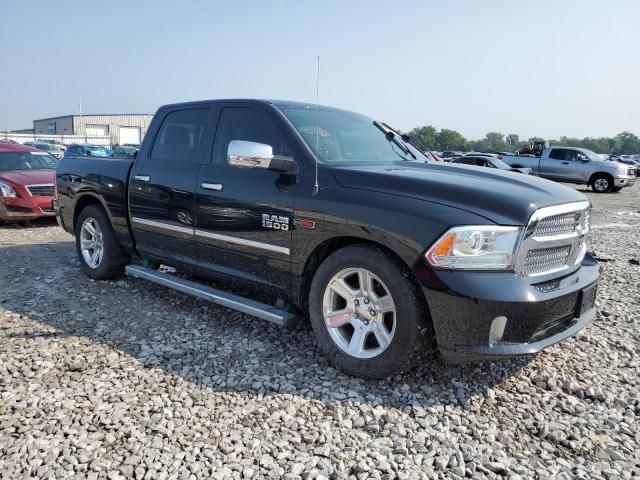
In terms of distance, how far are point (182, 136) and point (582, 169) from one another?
826 inches

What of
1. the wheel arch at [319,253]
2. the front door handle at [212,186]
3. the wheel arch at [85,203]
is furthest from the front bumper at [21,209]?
the wheel arch at [319,253]

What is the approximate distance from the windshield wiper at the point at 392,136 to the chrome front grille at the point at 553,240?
1469mm

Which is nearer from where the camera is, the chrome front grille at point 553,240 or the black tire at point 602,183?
the chrome front grille at point 553,240

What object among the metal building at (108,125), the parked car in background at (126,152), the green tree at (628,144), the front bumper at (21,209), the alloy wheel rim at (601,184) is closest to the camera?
the parked car in background at (126,152)

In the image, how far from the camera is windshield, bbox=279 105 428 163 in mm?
3776

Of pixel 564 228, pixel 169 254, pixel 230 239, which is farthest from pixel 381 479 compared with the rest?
pixel 169 254

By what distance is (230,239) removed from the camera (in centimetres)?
394

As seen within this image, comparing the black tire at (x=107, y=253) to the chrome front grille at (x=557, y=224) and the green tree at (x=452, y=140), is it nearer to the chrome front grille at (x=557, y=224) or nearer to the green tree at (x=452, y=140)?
the chrome front grille at (x=557, y=224)

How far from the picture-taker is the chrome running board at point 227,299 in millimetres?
3543

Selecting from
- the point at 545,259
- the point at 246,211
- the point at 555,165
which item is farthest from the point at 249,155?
the point at 555,165

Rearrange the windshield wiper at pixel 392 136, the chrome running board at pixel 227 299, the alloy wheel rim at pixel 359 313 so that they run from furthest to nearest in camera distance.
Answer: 1. the windshield wiper at pixel 392 136
2. the chrome running board at pixel 227 299
3. the alloy wheel rim at pixel 359 313

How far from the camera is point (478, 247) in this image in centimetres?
280

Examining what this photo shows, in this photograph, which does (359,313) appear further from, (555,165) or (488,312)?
(555,165)

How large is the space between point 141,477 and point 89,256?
151 inches
